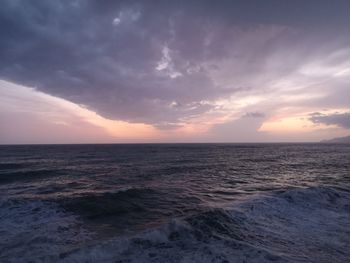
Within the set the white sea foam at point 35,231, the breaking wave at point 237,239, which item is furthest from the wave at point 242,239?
the white sea foam at point 35,231

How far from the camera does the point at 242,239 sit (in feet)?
34.2

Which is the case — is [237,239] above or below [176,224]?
below

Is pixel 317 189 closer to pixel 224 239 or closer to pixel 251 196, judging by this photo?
pixel 251 196

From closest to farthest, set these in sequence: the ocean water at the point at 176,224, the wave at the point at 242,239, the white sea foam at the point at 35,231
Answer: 1. the wave at the point at 242,239
2. the ocean water at the point at 176,224
3. the white sea foam at the point at 35,231

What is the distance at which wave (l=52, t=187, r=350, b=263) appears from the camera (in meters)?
8.72

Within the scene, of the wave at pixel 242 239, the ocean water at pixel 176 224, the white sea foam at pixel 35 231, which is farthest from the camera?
the white sea foam at pixel 35 231

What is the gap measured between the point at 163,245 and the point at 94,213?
266 inches

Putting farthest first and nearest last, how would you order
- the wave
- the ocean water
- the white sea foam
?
the white sea foam < the ocean water < the wave

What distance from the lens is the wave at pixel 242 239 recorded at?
28.6ft

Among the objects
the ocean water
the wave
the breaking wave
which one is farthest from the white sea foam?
the wave

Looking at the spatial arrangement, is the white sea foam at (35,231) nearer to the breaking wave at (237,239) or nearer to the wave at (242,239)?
the breaking wave at (237,239)

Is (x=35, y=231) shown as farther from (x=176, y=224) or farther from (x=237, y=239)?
(x=237, y=239)

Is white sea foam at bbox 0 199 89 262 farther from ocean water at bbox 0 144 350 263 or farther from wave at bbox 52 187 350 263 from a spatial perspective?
wave at bbox 52 187 350 263

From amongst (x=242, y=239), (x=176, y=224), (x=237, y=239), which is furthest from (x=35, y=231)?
(x=242, y=239)
